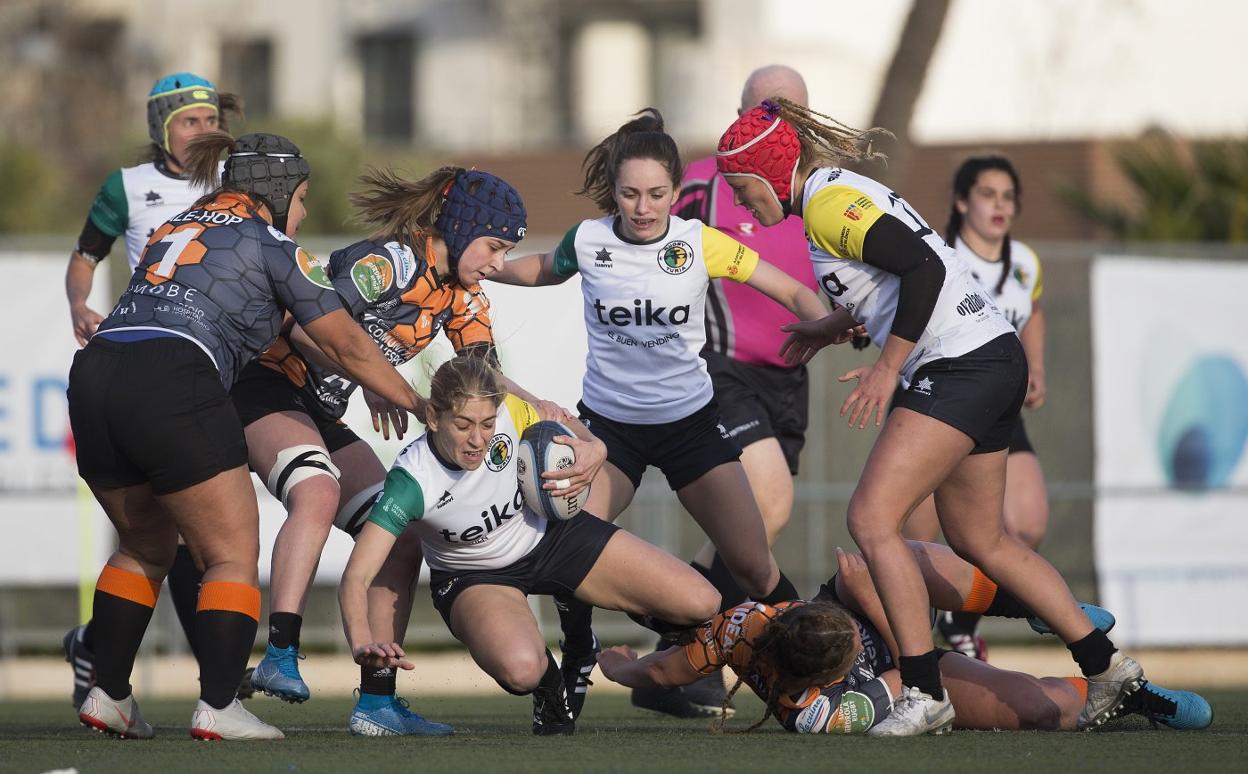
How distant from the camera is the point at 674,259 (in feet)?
20.4

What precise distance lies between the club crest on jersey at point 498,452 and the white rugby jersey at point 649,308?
907mm

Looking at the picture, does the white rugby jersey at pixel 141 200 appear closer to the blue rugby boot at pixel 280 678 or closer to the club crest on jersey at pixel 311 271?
the club crest on jersey at pixel 311 271

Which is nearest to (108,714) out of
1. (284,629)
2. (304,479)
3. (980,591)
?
(284,629)

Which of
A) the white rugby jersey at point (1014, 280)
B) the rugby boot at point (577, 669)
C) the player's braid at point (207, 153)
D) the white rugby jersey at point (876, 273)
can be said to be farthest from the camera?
the white rugby jersey at point (1014, 280)

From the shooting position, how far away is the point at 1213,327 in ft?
35.8

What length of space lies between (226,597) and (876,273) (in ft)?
7.49

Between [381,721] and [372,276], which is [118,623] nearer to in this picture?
[381,721]

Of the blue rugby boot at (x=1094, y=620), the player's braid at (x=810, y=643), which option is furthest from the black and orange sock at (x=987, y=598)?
the player's braid at (x=810, y=643)

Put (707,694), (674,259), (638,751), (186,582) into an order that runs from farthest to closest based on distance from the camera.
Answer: (707,694) → (186,582) → (674,259) → (638,751)

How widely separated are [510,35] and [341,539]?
718 inches

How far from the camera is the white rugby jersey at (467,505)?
17.6ft

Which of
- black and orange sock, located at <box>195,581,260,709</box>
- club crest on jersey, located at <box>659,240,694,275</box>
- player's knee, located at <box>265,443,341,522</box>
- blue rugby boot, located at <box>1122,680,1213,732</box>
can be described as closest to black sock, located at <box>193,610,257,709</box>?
black and orange sock, located at <box>195,581,260,709</box>

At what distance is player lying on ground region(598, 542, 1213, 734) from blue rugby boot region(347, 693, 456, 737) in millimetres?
779

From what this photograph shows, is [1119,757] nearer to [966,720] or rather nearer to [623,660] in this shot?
[966,720]
